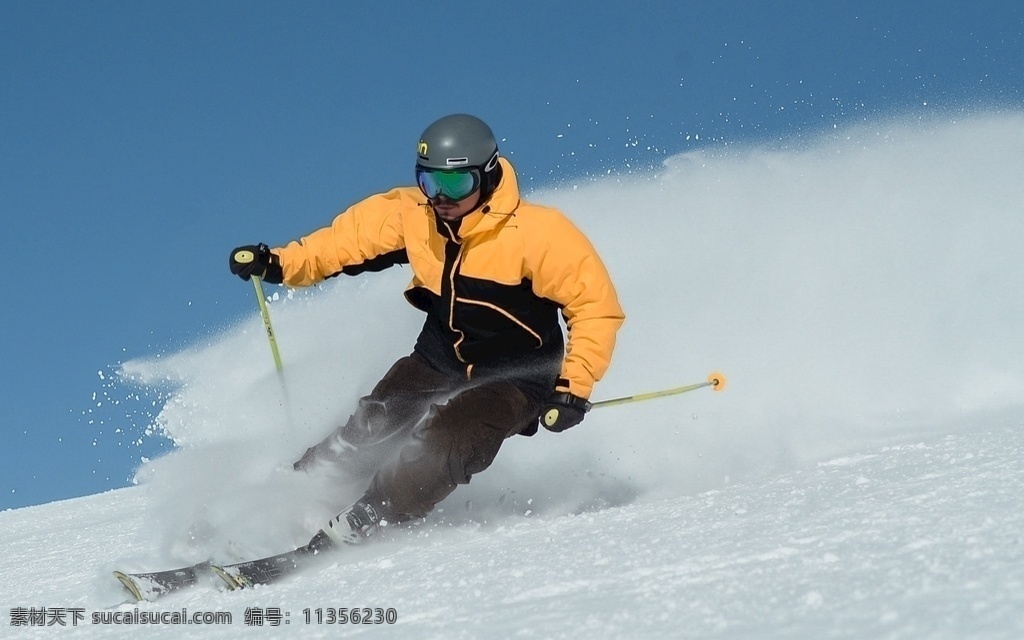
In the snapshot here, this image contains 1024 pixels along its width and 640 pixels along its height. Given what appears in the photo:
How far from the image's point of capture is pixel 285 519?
4.55 meters

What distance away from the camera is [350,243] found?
502 centimetres

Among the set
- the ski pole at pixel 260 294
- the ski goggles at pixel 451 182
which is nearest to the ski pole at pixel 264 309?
the ski pole at pixel 260 294

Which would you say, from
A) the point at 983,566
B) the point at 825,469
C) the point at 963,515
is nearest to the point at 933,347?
the point at 825,469

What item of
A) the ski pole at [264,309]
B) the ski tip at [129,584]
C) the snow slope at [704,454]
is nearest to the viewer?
the snow slope at [704,454]

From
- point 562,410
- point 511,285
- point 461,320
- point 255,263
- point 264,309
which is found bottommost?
point 562,410

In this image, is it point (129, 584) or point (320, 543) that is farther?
point (320, 543)

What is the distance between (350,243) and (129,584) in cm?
200

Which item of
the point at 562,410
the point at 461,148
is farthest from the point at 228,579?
the point at 461,148

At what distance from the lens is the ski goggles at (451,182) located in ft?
14.4

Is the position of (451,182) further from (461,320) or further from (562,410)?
(562,410)

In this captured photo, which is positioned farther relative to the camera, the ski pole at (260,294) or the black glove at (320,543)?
the ski pole at (260,294)

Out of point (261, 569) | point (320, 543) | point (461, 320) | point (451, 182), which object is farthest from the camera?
point (461, 320)

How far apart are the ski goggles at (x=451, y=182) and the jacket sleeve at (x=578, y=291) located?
0.39 metres

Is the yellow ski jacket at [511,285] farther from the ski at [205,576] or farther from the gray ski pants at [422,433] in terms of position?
the ski at [205,576]
